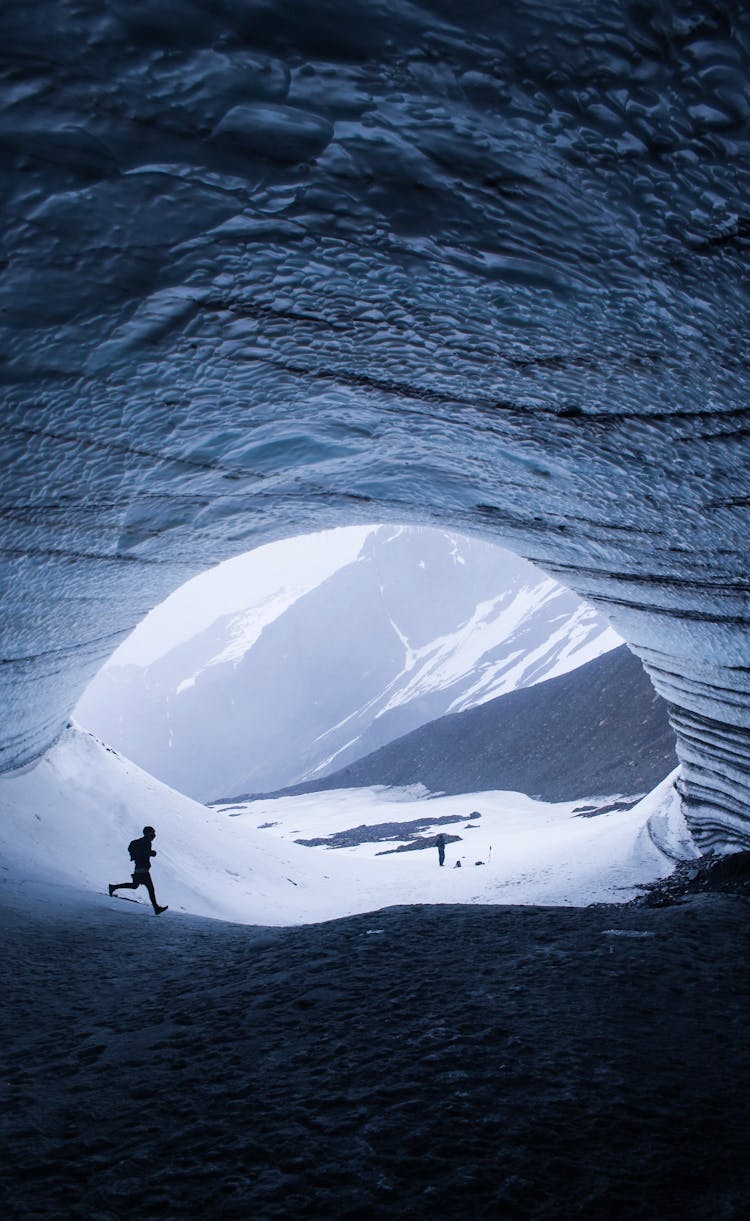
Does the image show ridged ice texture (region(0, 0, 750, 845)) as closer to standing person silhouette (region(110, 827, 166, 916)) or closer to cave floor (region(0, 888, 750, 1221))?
cave floor (region(0, 888, 750, 1221))

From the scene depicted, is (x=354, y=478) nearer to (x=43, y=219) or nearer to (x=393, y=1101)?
(x=43, y=219)

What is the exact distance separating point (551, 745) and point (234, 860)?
72.4 ft

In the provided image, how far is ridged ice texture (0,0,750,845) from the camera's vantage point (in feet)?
3.75

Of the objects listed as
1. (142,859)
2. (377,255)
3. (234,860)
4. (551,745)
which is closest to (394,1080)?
(377,255)

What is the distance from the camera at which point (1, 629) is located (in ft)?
12.7

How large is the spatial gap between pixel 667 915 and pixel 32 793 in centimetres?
672

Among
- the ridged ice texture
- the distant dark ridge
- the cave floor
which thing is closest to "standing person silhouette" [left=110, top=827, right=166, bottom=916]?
the cave floor

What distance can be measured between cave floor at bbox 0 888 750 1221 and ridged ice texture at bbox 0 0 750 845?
1.81 metres

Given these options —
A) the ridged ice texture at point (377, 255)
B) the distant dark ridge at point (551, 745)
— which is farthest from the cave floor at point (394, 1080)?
the distant dark ridge at point (551, 745)

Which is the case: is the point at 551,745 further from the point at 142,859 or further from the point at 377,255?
the point at 377,255

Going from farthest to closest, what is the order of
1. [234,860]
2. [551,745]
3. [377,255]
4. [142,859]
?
[551,745]
[234,860]
[142,859]
[377,255]

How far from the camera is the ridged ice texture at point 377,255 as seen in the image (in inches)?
44.9

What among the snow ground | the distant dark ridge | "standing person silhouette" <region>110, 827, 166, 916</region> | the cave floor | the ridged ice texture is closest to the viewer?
the ridged ice texture

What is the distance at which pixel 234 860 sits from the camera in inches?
391
